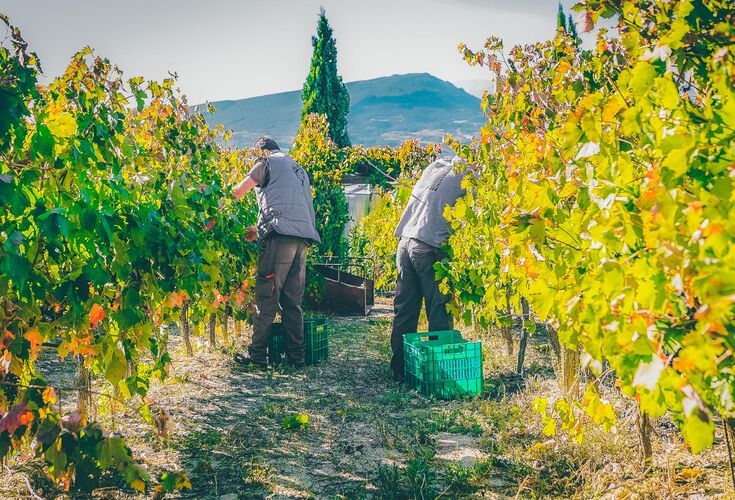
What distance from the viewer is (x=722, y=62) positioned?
125 centimetres

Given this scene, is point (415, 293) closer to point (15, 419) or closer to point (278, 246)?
point (278, 246)

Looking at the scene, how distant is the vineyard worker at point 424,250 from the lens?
418 cm

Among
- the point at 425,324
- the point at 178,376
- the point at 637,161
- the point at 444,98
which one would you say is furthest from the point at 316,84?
the point at 444,98

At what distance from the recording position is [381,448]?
3.00 metres

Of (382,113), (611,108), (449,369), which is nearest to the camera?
(611,108)

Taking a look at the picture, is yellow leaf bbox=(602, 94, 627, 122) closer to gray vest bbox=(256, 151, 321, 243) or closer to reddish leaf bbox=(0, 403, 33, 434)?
reddish leaf bbox=(0, 403, 33, 434)

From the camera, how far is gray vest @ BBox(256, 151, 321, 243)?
4617 millimetres

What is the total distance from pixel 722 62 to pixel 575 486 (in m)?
1.84

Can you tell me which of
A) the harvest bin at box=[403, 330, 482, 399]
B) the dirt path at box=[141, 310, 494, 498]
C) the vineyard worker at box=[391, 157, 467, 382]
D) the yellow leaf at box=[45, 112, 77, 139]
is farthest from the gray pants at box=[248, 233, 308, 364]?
the yellow leaf at box=[45, 112, 77, 139]

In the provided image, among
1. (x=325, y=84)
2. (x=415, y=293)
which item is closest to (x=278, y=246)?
(x=415, y=293)

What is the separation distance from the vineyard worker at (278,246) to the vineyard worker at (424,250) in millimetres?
839

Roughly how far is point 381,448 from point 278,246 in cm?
209

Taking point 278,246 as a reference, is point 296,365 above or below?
below

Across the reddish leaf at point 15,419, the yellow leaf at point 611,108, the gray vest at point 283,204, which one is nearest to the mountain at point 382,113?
the gray vest at point 283,204
